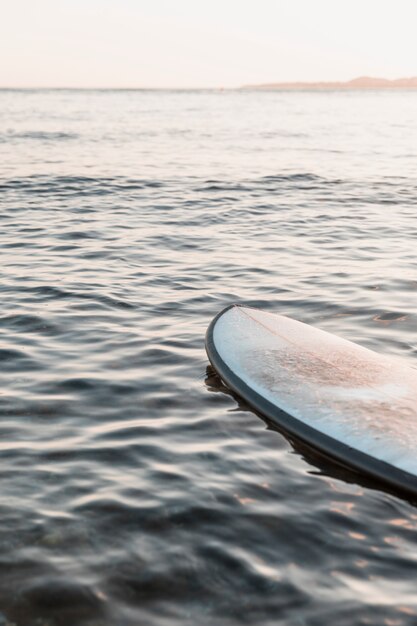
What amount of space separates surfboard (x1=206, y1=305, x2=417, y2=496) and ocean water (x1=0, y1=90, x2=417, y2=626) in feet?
0.42

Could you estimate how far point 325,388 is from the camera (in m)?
4.89

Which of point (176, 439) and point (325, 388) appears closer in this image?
point (176, 439)

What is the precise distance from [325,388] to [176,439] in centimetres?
96

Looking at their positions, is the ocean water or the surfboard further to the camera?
the surfboard

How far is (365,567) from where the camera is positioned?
11.3 ft

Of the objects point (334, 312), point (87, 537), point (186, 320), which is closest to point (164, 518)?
point (87, 537)

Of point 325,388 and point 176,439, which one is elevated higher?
point 325,388

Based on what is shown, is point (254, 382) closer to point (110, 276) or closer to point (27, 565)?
point (27, 565)

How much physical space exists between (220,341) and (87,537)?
2.35m

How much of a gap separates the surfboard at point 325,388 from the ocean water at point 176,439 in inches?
5.0

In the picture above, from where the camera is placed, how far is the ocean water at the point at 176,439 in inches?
129

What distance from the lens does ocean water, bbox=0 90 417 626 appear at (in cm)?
327

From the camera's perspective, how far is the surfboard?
4.21m

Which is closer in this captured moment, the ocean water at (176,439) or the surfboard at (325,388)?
the ocean water at (176,439)
